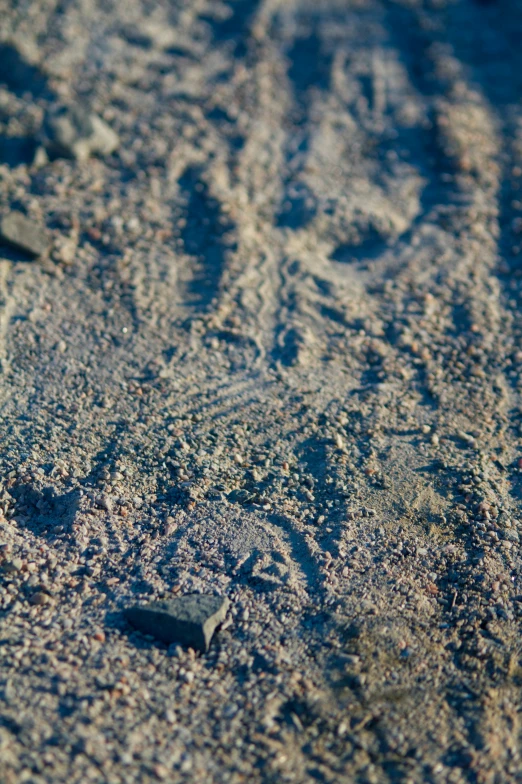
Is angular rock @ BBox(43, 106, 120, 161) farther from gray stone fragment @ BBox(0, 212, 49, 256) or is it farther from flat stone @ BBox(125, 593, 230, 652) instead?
flat stone @ BBox(125, 593, 230, 652)

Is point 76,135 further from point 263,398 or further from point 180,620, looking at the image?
point 180,620

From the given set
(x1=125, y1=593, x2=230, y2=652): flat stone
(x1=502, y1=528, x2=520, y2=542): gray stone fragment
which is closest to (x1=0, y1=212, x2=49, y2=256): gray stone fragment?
(x1=125, y1=593, x2=230, y2=652): flat stone

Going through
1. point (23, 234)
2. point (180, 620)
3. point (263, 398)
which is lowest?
point (180, 620)

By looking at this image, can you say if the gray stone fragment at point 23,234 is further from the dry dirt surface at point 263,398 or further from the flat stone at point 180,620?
the flat stone at point 180,620

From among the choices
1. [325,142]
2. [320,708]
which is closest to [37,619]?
[320,708]

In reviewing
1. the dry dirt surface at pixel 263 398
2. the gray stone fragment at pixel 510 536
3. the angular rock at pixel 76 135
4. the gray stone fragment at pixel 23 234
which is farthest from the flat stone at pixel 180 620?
the angular rock at pixel 76 135

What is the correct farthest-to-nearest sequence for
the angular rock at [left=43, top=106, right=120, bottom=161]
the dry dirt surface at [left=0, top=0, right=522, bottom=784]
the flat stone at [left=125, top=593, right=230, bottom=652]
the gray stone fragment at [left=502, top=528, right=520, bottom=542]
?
the angular rock at [left=43, top=106, right=120, bottom=161] → the gray stone fragment at [left=502, top=528, right=520, bottom=542] → the flat stone at [left=125, top=593, right=230, bottom=652] → the dry dirt surface at [left=0, top=0, right=522, bottom=784]

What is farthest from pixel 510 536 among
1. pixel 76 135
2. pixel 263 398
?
pixel 76 135
